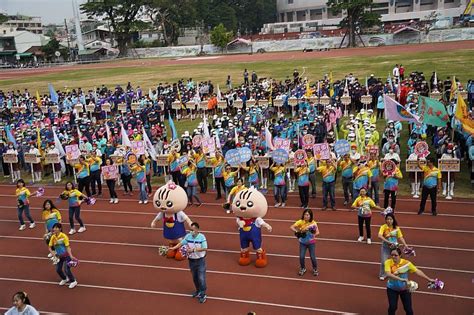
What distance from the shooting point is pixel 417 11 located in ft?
279

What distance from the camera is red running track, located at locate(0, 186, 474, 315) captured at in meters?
8.89

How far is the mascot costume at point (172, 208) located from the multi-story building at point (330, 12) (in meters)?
79.8

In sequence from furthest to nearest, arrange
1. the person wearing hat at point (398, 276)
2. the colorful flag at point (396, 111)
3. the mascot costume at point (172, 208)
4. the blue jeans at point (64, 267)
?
the colorful flag at point (396, 111) → the mascot costume at point (172, 208) → the blue jeans at point (64, 267) → the person wearing hat at point (398, 276)

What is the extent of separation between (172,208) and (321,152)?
5.40 metres

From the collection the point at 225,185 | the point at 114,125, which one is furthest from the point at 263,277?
the point at 114,125

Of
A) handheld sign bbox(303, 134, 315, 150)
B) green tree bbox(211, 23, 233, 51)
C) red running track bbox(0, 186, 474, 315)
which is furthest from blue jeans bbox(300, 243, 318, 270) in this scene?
green tree bbox(211, 23, 233, 51)

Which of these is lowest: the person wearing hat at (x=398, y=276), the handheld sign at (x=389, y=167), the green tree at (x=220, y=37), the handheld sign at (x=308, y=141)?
the person wearing hat at (x=398, y=276)

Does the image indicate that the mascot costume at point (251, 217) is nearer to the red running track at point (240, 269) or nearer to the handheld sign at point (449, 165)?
the red running track at point (240, 269)

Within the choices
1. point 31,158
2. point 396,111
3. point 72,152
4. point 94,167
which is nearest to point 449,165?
point 396,111

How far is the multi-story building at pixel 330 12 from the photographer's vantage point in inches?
3258

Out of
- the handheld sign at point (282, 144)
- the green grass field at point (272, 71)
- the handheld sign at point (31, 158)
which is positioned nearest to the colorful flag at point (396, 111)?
the handheld sign at point (282, 144)

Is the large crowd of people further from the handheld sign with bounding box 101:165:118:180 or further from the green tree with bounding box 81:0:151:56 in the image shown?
the green tree with bounding box 81:0:151:56

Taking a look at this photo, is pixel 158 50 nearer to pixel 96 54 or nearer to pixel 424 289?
pixel 96 54

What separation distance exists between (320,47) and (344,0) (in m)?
6.83
